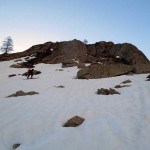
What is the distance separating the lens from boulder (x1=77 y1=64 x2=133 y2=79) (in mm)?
26000

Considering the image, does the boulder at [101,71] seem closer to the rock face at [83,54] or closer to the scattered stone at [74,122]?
the rock face at [83,54]

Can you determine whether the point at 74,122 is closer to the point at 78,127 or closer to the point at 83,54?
→ the point at 78,127

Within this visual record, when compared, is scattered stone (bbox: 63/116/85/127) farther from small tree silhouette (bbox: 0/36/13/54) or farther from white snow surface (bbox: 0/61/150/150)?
small tree silhouette (bbox: 0/36/13/54)

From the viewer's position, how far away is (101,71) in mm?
27203

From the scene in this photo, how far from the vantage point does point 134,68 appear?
28484 mm

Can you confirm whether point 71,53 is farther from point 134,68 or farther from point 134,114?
point 134,114

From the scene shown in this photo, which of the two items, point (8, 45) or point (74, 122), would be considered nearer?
point (74, 122)

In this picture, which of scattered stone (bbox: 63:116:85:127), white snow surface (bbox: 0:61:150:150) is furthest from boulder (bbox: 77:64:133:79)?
scattered stone (bbox: 63:116:85:127)

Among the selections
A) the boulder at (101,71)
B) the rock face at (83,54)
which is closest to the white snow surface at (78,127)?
the boulder at (101,71)

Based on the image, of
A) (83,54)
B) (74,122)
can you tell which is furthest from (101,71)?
(83,54)

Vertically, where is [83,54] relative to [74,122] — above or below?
above

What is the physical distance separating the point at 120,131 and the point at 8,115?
5.05 meters

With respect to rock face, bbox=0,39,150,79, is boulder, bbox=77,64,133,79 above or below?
below

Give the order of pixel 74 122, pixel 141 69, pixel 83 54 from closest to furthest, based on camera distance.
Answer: pixel 74 122 → pixel 141 69 → pixel 83 54
